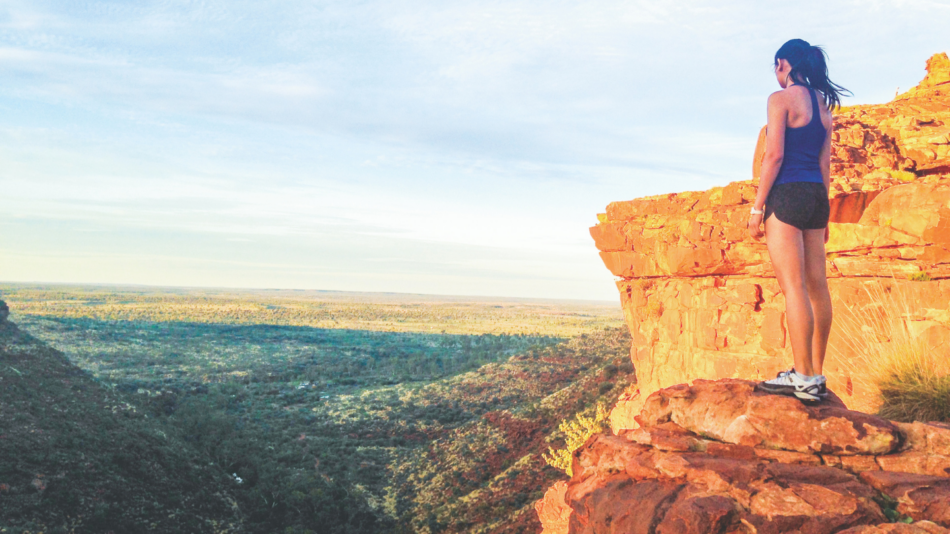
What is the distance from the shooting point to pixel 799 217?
4566 mm

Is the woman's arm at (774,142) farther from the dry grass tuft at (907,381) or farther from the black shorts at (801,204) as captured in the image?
the dry grass tuft at (907,381)

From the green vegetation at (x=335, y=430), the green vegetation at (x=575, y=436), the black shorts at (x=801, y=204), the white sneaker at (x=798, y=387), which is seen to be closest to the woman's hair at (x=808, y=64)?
the black shorts at (x=801, y=204)

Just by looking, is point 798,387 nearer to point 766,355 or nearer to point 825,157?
point 825,157

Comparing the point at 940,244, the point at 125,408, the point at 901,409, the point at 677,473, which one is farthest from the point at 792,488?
the point at 125,408

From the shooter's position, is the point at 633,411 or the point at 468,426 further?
the point at 468,426

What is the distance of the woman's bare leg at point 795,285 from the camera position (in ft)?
14.6

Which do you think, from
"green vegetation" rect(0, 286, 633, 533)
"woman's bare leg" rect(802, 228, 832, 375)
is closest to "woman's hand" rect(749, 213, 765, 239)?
"woman's bare leg" rect(802, 228, 832, 375)

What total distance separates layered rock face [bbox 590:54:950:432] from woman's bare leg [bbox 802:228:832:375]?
1.62 m

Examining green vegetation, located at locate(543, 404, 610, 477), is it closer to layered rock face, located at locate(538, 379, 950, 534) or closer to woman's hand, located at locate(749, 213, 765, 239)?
layered rock face, located at locate(538, 379, 950, 534)

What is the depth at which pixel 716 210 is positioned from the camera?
1212 centimetres

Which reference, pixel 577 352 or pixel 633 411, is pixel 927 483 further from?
pixel 577 352

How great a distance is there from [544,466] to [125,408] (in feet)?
69.9

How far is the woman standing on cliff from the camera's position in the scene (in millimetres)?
4500

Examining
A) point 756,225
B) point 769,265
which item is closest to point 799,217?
point 756,225
